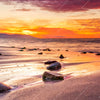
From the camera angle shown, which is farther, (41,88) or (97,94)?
(41,88)

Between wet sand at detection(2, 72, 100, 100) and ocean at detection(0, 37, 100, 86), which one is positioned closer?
wet sand at detection(2, 72, 100, 100)

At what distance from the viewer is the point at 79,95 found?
11.7ft

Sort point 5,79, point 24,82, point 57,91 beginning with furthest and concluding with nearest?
point 5,79 → point 24,82 → point 57,91

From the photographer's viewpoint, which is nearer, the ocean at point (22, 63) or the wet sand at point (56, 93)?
the wet sand at point (56, 93)

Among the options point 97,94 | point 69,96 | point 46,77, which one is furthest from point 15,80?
point 97,94

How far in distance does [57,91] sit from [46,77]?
1.34 metres

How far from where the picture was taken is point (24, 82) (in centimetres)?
507

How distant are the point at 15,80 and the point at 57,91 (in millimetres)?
1883

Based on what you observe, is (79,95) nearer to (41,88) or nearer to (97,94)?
(97,94)

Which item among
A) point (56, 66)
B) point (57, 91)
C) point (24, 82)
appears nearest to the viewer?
point (57, 91)

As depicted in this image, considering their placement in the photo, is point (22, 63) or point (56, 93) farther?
point (22, 63)

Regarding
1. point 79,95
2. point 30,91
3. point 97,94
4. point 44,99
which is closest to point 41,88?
point 30,91

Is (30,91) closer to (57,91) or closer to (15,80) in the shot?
(57,91)

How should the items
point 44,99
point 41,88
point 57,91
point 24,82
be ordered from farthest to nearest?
point 24,82 → point 41,88 → point 57,91 → point 44,99
